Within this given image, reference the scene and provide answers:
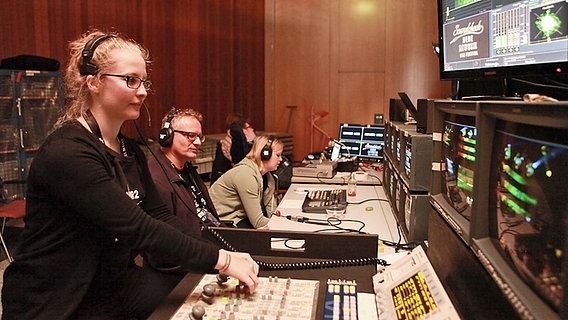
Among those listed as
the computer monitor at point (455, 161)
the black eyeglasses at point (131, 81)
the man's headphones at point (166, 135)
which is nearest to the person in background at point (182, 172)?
the man's headphones at point (166, 135)

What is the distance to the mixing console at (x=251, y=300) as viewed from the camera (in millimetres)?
1067

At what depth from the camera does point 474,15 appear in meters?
1.40

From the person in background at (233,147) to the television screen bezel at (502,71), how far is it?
2.61 meters

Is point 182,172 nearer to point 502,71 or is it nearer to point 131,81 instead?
point 131,81

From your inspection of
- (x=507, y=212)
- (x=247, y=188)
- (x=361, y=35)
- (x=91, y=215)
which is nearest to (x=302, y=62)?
(x=361, y=35)

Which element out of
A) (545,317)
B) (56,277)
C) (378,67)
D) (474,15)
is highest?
(378,67)

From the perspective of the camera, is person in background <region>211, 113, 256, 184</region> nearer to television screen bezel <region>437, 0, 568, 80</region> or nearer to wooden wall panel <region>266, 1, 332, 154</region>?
television screen bezel <region>437, 0, 568, 80</region>

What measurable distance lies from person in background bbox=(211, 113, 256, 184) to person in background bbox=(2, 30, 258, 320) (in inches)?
104

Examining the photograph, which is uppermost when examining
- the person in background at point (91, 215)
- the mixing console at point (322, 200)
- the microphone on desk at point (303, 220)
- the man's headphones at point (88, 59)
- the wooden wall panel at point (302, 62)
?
the wooden wall panel at point (302, 62)

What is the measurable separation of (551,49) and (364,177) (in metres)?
2.93

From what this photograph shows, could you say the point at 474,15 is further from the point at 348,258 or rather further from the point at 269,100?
the point at 269,100

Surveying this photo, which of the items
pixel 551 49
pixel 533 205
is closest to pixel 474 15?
pixel 551 49

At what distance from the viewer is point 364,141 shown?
195 inches

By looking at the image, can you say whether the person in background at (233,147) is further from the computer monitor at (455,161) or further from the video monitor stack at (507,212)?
the video monitor stack at (507,212)
